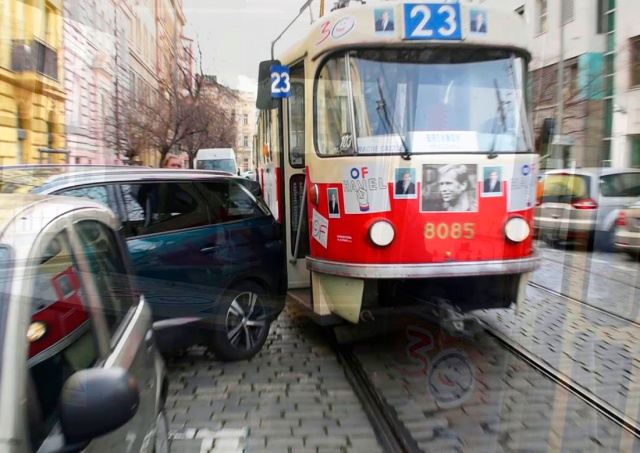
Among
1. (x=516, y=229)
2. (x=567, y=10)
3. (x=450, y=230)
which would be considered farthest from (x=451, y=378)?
(x=567, y=10)

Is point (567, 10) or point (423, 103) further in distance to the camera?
point (567, 10)

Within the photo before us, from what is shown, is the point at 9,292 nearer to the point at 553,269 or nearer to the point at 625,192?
the point at 553,269

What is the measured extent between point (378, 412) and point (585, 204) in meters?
8.64

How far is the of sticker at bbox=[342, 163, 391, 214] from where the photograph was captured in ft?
15.2

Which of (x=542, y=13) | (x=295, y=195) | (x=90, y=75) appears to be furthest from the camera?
(x=90, y=75)

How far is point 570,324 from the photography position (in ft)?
20.0

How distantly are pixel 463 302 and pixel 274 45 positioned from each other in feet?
11.7

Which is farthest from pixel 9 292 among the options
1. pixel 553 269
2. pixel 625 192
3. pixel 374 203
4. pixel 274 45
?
pixel 625 192

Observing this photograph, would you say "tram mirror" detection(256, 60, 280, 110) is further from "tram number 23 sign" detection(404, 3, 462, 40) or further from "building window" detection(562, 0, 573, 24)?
"building window" detection(562, 0, 573, 24)

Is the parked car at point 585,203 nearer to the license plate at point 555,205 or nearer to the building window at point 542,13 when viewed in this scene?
the license plate at point 555,205

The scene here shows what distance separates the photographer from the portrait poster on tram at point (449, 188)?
182 inches

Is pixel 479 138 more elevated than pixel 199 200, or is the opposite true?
pixel 479 138

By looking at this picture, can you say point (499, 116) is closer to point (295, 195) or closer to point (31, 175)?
point (295, 195)

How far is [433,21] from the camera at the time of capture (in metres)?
4.79
